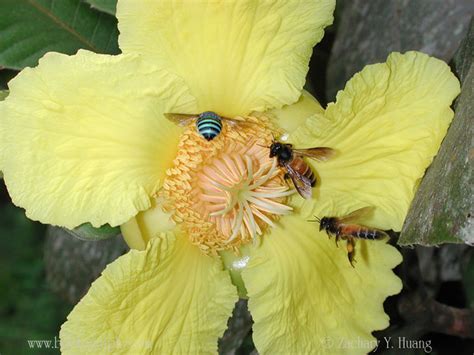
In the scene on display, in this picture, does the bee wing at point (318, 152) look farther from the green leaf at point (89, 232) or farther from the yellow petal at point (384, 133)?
the green leaf at point (89, 232)

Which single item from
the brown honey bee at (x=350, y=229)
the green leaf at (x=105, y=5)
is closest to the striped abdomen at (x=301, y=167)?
the brown honey bee at (x=350, y=229)

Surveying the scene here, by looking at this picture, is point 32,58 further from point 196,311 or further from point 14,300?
point 14,300

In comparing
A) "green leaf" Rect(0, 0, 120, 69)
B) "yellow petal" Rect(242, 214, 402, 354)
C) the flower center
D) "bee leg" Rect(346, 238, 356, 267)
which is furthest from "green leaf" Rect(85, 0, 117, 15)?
"bee leg" Rect(346, 238, 356, 267)

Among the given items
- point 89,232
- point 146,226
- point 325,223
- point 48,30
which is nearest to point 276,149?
point 325,223

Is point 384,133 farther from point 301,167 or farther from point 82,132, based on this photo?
point 82,132

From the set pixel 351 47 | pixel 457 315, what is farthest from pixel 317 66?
pixel 457 315
